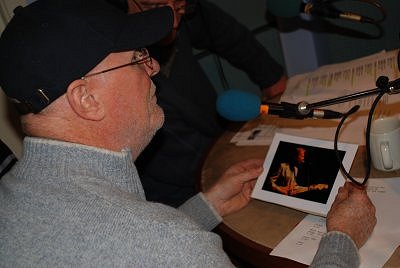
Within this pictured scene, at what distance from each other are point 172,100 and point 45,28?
80 centimetres

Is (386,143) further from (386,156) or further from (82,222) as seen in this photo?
(82,222)

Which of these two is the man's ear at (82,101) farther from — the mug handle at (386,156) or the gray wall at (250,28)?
the gray wall at (250,28)

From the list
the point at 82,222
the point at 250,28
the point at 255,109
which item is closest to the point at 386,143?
the point at 255,109

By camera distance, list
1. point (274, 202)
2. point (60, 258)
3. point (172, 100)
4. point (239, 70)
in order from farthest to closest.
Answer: point (239, 70), point (172, 100), point (274, 202), point (60, 258)

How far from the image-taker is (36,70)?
91 cm

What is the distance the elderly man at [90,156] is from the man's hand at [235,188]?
11.2 inches

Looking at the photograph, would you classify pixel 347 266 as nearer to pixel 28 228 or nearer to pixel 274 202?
pixel 274 202

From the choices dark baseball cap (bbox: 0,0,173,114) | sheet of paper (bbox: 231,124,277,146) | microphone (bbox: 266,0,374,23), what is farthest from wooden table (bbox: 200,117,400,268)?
dark baseball cap (bbox: 0,0,173,114)

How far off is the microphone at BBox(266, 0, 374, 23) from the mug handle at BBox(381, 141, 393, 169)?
1.30 feet

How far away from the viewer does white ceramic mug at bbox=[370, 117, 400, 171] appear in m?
1.10

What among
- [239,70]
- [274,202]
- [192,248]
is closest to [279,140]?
[274,202]

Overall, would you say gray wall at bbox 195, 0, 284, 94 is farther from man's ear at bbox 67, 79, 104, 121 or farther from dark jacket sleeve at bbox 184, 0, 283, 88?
man's ear at bbox 67, 79, 104, 121

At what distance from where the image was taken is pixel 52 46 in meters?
0.90

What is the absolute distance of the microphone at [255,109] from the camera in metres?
1.04
